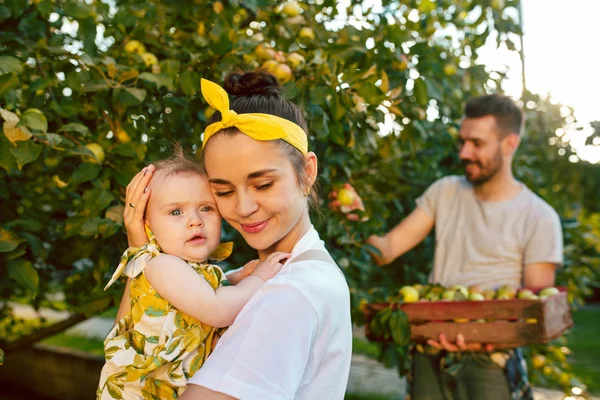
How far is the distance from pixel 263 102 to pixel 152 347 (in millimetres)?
667

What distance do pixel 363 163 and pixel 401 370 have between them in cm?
110

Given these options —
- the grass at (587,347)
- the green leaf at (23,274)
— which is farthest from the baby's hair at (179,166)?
the grass at (587,347)

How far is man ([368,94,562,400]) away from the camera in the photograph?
9.08 ft

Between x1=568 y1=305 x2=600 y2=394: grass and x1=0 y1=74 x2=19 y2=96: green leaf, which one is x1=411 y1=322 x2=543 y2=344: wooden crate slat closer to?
x1=0 y1=74 x2=19 y2=96: green leaf

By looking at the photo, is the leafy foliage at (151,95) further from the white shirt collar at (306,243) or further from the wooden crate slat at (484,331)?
the white shirt collar at (306,243)

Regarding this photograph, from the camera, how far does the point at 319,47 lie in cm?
248

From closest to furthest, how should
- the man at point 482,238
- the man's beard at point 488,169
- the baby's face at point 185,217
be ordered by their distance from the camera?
the baby's face at point 185,217 < the man at point 482,238 < the man's beard at point 488,169

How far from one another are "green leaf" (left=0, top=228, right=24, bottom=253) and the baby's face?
0.47 meters

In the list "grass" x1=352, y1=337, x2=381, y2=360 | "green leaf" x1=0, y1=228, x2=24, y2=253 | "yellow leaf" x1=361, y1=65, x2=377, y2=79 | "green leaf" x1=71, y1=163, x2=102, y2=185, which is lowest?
"grass" x1=352, y1=337, x2=381, y2=360

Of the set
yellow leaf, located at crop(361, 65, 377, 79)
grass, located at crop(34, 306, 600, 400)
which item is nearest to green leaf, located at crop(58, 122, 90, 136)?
yellow leaf, located at crop(361, 65, 377, 79)

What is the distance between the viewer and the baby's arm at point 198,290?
1474mm

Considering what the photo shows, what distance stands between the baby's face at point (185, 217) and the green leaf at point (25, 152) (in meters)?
0.40

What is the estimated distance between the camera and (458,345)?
259 cm

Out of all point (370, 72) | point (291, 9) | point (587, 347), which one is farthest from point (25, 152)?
point (587, 347)
